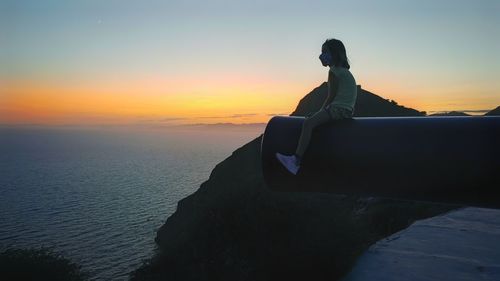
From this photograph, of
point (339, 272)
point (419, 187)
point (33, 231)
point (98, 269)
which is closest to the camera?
point (419, 187)

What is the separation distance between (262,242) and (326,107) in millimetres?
9800

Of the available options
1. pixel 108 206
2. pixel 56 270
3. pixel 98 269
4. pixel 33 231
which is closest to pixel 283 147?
pixel 56 270

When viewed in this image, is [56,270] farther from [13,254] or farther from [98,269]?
A: [98,269]

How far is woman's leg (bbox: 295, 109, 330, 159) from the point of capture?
109 inches

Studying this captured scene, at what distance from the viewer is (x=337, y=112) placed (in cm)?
304

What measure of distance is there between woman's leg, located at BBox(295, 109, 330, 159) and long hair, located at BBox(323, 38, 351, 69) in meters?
0.67

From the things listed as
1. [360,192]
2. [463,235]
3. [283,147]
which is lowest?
[463,235]

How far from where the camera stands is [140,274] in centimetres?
2438

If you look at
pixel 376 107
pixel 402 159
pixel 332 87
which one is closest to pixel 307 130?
pixel 402 159

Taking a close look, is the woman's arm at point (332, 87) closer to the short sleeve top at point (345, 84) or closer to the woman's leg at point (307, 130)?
the short sleeve top at point (345, 84)

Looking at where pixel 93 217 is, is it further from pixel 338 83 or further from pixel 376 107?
pixel 338 83

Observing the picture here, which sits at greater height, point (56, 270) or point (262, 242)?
point (262, 242)

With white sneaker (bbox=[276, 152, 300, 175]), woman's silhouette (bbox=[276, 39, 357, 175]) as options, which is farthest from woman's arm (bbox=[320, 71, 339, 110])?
white sneaker (bbox=[276, 152, 300, 175])

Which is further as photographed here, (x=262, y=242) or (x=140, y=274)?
(x=140, y=274)
